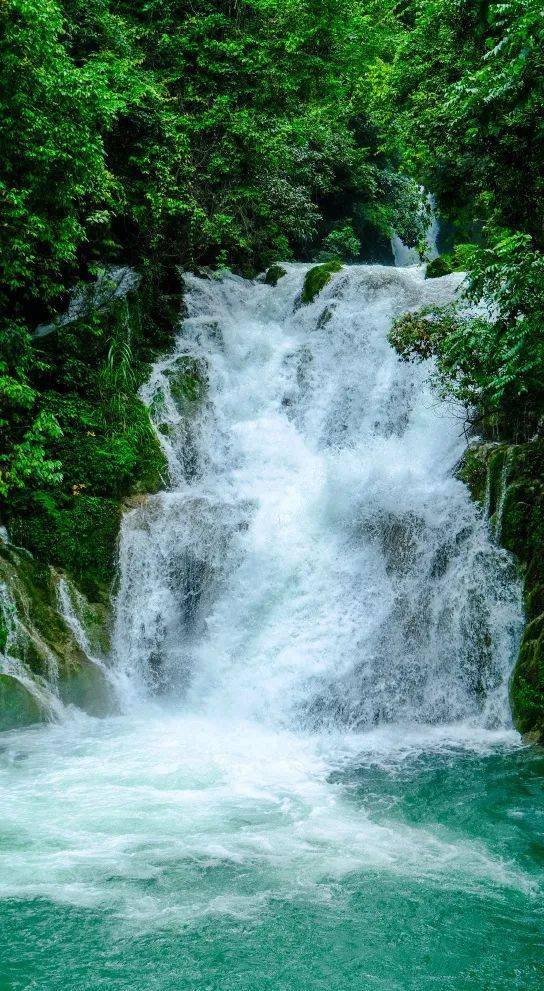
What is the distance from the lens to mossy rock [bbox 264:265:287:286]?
16453mm

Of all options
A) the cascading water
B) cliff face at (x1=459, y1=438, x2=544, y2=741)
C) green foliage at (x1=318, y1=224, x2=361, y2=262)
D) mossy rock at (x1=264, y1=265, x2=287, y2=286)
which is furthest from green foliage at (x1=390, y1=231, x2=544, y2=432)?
green foliage at (x1=318, y1=224, x2=361, y2=262)

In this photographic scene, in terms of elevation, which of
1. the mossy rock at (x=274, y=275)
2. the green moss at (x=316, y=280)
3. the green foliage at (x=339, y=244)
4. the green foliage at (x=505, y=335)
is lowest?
the green foliage at (x=505, y=335)

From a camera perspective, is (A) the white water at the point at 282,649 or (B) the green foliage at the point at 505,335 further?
(B) the green foliage at the point at 505,335

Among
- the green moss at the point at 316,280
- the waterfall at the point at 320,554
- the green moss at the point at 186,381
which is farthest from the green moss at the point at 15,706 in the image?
the green moss at the point at 316,280

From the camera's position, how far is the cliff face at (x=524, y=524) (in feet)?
25.3

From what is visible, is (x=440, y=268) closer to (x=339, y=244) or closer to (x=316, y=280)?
(x=316, y=280)

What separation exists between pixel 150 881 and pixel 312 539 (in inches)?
226

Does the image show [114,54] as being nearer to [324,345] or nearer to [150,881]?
[324,345]

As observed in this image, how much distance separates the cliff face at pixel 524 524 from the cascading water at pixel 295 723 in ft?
0.66

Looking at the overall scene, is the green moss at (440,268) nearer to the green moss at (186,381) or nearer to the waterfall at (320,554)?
the waterfall at (320,554)

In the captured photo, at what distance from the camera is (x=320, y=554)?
992 centimetres

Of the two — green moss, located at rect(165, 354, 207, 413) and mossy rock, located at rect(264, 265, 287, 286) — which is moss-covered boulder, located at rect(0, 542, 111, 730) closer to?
green moss, located at rect(165, 354, 207, 413)

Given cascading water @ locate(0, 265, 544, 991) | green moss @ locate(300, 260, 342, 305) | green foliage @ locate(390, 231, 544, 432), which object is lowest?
cascading water @ locate(0, 265, 544, 991)

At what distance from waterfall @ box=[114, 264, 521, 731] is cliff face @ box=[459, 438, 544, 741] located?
0.61ft
